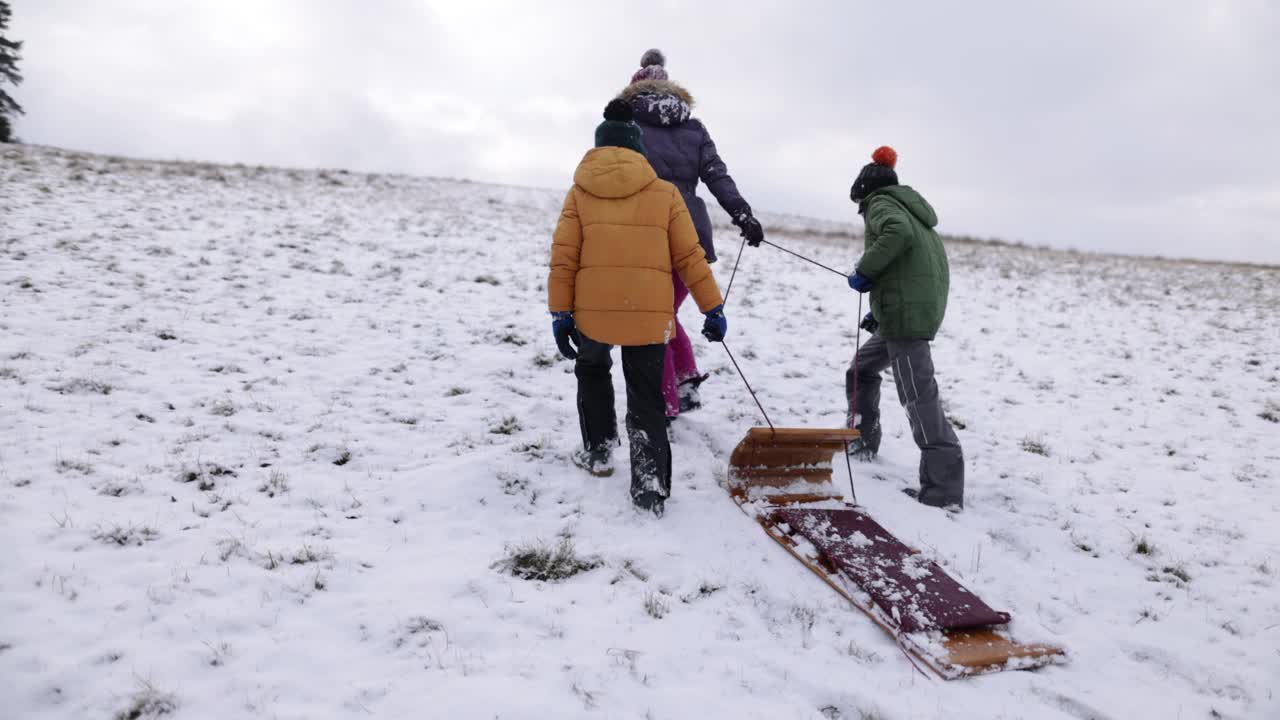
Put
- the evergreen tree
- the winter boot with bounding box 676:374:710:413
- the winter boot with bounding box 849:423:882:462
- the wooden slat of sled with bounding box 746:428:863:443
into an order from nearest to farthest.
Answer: the wooden slat of sled with bounding box 746:428:863:443
the winter boot with bounding box 849:423:882:462
the winter boot with bounding box 676:374:710:413
the evergreen tree

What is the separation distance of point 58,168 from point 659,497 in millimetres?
14837

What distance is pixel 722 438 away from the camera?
5336 millimetres

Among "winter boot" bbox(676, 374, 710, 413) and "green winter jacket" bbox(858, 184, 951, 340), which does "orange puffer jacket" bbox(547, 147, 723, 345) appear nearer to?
"green winter jacket" bbox(858, 184, 951, 340)

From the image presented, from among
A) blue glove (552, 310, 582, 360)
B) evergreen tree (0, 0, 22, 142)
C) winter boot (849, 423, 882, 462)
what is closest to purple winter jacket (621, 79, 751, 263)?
blue glove (552, 310, 582, 360)

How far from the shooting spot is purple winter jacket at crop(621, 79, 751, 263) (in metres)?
4.81

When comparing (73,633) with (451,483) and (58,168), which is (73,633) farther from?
(58,168)

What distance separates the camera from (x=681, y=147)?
16.1 ft

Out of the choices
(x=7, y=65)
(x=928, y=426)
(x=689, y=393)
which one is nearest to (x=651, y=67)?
(x=689, y=393)

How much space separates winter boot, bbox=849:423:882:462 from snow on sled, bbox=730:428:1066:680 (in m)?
0.86

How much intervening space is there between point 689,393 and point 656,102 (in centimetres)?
245

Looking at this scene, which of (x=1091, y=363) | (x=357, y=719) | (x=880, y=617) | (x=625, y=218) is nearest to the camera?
(x=357, y=719)

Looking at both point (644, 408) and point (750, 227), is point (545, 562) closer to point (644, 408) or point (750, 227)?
point (644, 408)

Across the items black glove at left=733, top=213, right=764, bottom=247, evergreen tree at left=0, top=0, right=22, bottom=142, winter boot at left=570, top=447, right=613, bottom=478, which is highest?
evergreen tree at left=0, top=0, right=22, bottom=142

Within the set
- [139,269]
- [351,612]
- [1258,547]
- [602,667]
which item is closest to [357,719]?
[351,612]
